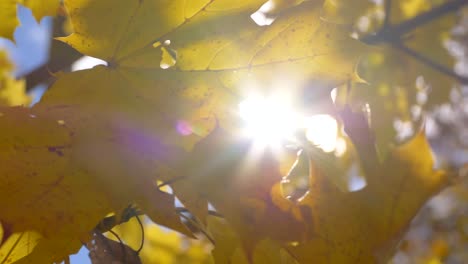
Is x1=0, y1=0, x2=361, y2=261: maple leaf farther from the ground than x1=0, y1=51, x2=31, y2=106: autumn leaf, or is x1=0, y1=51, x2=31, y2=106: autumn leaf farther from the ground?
x1=0, y1=0, x2=361, y2=261: maple leaf

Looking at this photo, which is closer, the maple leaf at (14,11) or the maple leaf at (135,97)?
the maple leaf at (135,97)

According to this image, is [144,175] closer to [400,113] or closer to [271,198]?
[271,198]

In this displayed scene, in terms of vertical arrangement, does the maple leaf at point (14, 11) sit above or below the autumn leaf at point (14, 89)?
above

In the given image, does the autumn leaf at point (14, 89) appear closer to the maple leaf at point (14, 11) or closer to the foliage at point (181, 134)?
the maple leaf at point (14, 11)

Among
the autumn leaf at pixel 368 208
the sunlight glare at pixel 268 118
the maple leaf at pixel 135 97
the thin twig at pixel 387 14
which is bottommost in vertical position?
the thin twig at pixel 387 14

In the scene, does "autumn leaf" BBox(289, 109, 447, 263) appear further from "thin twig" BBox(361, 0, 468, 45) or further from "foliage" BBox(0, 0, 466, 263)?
"thin twig" BBox(361, 0, 468, 45)

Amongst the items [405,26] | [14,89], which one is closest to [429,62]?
[405,26]

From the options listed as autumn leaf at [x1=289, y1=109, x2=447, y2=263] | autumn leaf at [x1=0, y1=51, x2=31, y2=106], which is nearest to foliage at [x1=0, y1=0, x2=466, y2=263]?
autumn leaf at [x1=289, y1=109, x2=447, y2=263]

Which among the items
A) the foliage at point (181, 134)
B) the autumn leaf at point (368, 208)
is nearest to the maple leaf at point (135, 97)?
the foliage at point (181, 134)
